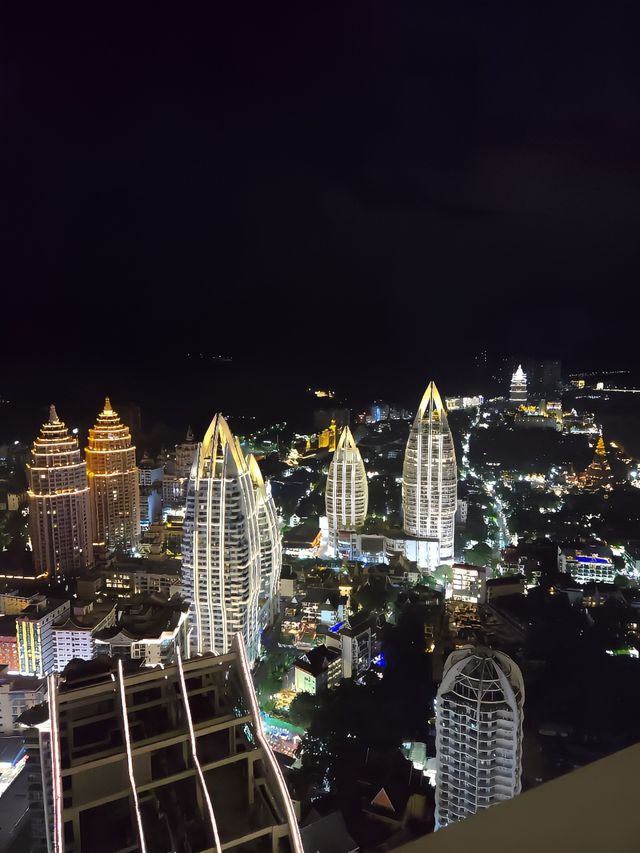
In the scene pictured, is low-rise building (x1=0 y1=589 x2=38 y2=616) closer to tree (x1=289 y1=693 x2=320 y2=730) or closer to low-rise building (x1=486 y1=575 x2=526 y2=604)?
tree (x1=289 y1=693 x2=320 y2=730)

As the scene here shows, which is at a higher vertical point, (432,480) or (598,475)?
(432,480)

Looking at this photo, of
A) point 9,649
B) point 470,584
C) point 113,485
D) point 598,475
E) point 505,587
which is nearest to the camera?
point 9,649

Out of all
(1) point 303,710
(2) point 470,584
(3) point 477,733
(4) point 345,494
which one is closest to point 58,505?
(4) point 345,494

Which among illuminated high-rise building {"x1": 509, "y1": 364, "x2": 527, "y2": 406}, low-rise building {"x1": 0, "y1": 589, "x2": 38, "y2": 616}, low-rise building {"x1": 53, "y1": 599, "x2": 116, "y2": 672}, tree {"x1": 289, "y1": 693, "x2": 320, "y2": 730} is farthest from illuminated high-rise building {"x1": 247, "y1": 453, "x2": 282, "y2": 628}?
illuminated high-rise building {"x1": 509, "y1": 364, "x2": 527, "y2": 406}

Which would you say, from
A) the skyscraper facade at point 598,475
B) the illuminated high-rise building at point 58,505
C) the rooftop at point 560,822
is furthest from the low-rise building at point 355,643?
the skyscraper facade at point 598,475

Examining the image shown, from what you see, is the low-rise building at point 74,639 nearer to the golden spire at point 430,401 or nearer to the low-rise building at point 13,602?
the low-rise building at point 13,602

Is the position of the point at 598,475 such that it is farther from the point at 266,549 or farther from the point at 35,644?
the point at 35,644

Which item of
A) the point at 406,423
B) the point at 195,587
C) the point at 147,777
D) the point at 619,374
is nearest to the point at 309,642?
the point at 195,587

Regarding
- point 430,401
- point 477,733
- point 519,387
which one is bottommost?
point 477,733
